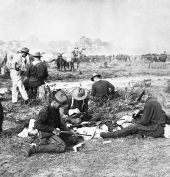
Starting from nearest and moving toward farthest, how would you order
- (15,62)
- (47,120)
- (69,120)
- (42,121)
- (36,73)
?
1. (42,121)
2. (47,120)
3. (69,120)
4. (15,62)
5. (36,73)

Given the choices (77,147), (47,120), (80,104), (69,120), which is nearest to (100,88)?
(80,104)

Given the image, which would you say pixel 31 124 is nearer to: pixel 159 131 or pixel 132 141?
pixel 132 141

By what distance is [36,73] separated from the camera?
33.9ft

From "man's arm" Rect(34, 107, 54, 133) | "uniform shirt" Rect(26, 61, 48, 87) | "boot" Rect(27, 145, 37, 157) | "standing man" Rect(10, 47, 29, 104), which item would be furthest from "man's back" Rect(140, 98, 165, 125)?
"standing man" Rect(10, 47, 29, 104)

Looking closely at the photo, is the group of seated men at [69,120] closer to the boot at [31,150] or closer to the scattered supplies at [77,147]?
the boot at [31,150]

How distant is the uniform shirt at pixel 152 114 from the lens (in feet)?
22.6

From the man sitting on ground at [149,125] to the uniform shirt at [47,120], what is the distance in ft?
3.81

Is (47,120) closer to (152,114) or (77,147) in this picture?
(77,147)

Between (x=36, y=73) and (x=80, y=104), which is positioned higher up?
(x=36, y=73)

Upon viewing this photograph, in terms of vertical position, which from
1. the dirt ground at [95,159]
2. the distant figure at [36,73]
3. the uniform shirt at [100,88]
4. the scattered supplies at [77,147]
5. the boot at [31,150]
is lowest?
the dirt ground at [95,159]

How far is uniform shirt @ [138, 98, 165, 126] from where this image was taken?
22.6 feet

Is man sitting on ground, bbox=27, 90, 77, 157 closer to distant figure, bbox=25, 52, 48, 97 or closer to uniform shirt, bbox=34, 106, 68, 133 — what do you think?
uniform shirt, bbox=34, 106, 68, 133

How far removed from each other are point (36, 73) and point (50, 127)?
14.4 feet

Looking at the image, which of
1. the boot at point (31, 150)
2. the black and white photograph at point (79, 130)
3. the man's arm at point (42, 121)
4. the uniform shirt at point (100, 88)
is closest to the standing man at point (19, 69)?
the black and white photograph at point (79, 130)
